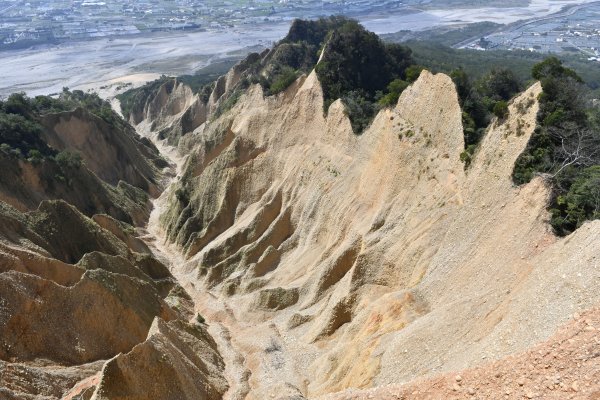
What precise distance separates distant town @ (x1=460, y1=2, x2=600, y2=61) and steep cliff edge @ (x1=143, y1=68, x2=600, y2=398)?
93.8 m

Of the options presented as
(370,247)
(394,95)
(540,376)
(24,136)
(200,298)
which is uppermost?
(394,95)

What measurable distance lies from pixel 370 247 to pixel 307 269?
27.6 ft

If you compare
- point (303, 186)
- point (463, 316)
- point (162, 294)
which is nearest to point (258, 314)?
point (162, 294)

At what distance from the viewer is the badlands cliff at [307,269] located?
24.8m

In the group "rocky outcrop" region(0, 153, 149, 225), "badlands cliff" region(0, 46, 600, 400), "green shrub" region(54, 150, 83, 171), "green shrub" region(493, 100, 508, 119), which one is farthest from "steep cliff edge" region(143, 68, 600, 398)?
"green shrub" region(54, 150, 83, 171)

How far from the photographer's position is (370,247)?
3656cm

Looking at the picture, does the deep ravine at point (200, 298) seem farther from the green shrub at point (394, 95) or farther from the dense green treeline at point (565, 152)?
the green shrub at point (394, 95)

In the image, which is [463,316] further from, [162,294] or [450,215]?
[162,294]

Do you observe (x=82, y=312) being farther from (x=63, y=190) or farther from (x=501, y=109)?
(x=63, y=190)

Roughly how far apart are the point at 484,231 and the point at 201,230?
3357cm

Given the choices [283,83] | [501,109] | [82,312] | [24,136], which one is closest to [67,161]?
[24,136]

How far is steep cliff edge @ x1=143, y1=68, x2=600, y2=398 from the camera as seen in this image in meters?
24.0

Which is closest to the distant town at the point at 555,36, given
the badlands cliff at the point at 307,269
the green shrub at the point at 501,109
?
→ the badlands cliff at the point at 307,269

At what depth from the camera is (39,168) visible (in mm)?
56406
